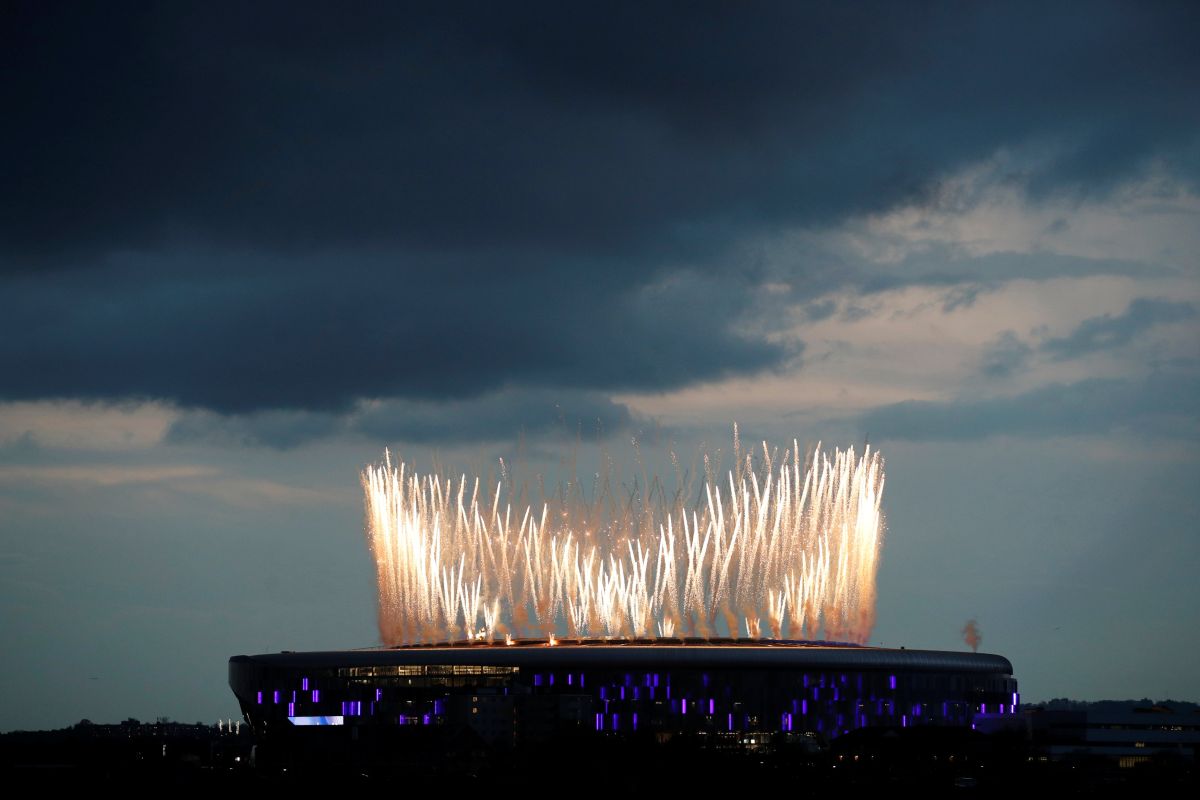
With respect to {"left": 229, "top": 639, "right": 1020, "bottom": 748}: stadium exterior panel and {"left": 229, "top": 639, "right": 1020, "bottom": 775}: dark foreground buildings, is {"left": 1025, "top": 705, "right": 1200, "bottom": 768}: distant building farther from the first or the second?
{"left": 229, "top": 639, "right": 1020, "bottom": 748}: stadium exterior panel

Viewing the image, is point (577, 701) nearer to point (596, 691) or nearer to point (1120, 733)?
point (596, 691)

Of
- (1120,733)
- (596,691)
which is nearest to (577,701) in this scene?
(596,691)

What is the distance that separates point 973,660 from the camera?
15238 cm

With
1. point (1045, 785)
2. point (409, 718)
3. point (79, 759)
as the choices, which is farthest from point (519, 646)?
point (79, 759)

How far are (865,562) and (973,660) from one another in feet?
120

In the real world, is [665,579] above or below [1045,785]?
above

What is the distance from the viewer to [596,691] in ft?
458

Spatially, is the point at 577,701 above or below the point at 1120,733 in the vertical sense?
above

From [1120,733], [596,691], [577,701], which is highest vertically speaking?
[596,691]

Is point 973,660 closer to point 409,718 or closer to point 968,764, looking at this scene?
point 968,764

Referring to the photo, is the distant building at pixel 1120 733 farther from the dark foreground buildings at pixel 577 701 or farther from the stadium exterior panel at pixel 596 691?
the stadium exterior panel at pixel 596 691

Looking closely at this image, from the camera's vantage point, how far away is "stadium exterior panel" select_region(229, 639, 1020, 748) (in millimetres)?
138875

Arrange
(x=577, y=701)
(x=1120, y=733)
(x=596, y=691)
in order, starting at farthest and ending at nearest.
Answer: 1. (x=1120, y=733)
2. (x=596, y=691)
3. (x=577, y=701)

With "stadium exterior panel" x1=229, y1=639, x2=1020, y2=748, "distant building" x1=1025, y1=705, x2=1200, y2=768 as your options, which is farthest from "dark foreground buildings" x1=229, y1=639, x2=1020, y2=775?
"distant building" x1=1025, y1=705, x2=1200, y2=768
